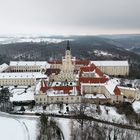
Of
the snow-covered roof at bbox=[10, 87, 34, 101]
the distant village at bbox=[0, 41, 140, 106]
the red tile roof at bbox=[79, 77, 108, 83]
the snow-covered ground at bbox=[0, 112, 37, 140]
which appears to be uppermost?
the red tile roof at bbox=[79, 77, 108, 83]

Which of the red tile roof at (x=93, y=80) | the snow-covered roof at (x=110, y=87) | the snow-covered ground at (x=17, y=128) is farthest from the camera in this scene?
the red tile roof at (x=93, y=80)

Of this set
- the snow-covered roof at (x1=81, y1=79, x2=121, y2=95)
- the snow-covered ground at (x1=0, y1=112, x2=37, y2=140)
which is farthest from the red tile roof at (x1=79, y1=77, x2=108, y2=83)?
the snow-covered ground at (x1=0, y1=112, x2=37, y2=140)

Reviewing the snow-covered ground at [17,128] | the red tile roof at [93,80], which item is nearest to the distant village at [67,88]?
the red tile roof at [93,80]

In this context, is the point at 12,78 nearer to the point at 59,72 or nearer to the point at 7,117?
the point at 59,72

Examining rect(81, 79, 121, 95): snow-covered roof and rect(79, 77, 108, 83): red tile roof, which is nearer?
rect(81, 79, 121, 95): snow-covered roof

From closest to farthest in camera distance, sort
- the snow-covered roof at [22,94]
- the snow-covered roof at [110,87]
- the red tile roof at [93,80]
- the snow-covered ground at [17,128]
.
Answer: the snow-covered ground at [17,128]
the snow-covered roof at [110,87]
the snow-covered roof at [22,94]
the red tile roof at [93,80]

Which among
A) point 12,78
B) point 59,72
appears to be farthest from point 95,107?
point 12,78

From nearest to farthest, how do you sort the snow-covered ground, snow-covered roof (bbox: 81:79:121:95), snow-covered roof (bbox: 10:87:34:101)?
the snow-covered ground → snow-covered roof (bbox: 81:79:121:95) → snow-covered roof (bbox: 10:87:34:101)

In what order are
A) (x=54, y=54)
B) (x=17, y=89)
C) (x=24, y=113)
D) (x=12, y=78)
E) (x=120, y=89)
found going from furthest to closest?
(x=54, y=54)
(x=12, y=78)
(x=17, y=89)
(x=120, y=89)
(x=24, y=113)

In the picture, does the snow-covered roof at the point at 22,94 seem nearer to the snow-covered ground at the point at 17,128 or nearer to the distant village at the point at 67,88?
the distant village at the point at 67,88

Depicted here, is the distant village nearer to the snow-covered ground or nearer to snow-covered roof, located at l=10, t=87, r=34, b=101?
snow-covered roof, located at l=10, t=87, r=34, b=101

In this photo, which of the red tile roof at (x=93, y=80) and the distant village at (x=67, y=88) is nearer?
the distant village at (x=67, y=88)
